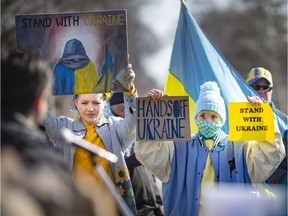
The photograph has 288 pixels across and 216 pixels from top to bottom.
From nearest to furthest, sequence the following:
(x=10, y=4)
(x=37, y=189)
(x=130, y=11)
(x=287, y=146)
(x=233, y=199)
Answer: (x=37, y=189), (x=233, y=199), (x=287, y=146), (x=10, y=4), (x=130, y=11)

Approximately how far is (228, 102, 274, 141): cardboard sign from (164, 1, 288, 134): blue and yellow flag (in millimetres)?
903

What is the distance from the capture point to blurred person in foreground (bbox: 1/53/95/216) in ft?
14.1

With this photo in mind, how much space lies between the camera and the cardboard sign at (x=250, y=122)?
7.57 m

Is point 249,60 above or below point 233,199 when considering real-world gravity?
above

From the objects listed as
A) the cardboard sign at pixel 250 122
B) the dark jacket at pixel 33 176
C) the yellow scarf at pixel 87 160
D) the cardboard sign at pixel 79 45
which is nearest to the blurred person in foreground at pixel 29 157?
the dark jacket at pixel 33 176

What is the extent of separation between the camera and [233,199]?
461cm

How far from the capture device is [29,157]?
4410 millimetres

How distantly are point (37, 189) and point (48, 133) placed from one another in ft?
11.0

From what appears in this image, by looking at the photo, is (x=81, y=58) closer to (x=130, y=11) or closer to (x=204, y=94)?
(x=204, y=94)

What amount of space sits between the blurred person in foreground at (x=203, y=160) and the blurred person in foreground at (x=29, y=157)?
269 centimetres

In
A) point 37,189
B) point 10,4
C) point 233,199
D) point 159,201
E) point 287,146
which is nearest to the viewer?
point 37,189

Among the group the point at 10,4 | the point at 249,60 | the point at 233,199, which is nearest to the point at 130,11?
the point at 249,60

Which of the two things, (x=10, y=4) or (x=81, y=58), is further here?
(x=10, y=4)

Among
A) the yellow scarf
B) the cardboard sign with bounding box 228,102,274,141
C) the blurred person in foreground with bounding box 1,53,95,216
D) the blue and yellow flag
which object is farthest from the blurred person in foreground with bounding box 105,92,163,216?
the blurred person in foreground with bounding box 1,53,95,216
